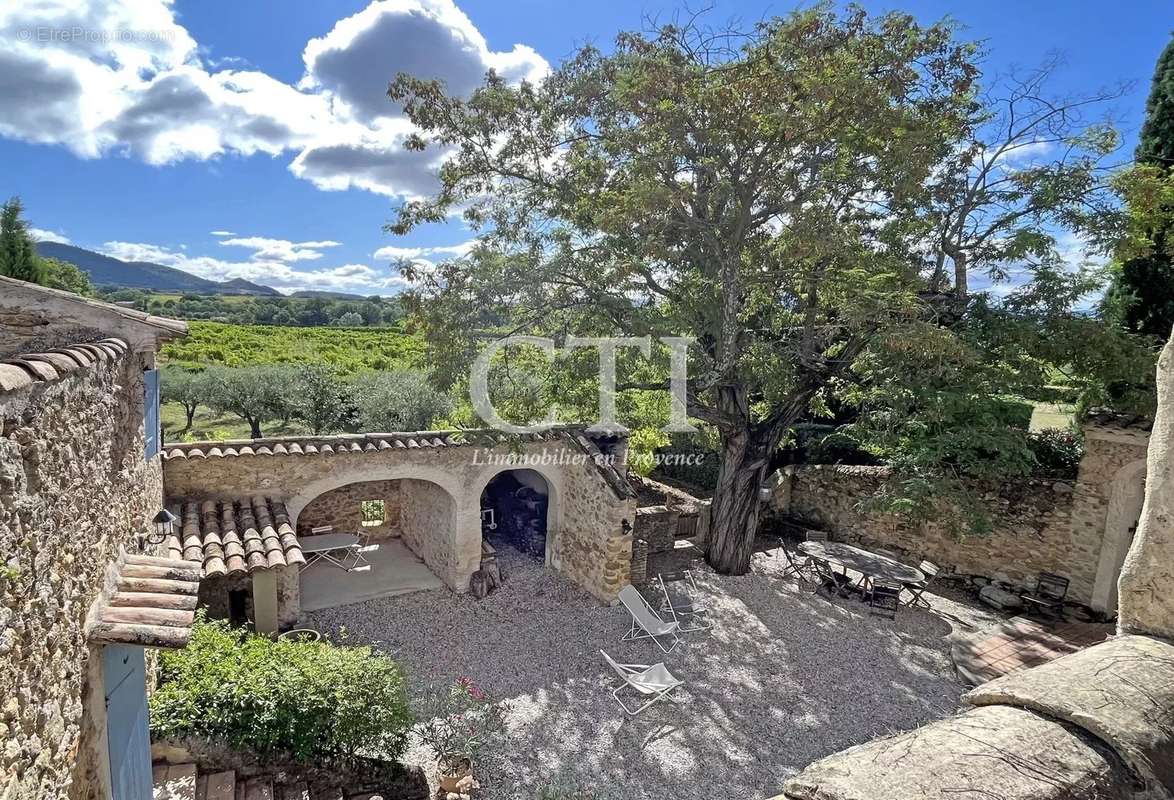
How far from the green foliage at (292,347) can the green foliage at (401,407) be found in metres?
9.30

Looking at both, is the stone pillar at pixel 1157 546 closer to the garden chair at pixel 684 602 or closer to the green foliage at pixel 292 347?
the garden chair at pixel 684 602

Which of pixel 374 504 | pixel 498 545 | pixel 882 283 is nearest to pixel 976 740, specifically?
pixel 882 283

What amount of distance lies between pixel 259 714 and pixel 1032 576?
552 inches

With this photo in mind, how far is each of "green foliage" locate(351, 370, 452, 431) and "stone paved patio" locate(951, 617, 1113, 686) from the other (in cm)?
1639

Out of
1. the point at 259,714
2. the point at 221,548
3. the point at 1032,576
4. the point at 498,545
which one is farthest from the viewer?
the point at 498,545

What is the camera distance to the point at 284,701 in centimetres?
605

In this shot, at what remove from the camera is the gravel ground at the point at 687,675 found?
23.9 feet

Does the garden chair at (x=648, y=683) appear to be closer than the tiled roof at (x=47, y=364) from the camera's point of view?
No

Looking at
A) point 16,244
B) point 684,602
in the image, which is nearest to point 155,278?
point 16,244

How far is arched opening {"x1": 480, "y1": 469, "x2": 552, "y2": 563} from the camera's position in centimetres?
1413

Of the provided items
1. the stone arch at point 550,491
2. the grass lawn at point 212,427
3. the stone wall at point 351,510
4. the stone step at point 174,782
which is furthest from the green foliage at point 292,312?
the stone step at point 174,782

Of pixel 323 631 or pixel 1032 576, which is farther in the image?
pixel 1032 576

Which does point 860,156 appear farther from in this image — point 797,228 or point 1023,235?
point 1023,235

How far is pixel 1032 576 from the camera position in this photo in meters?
12.2
